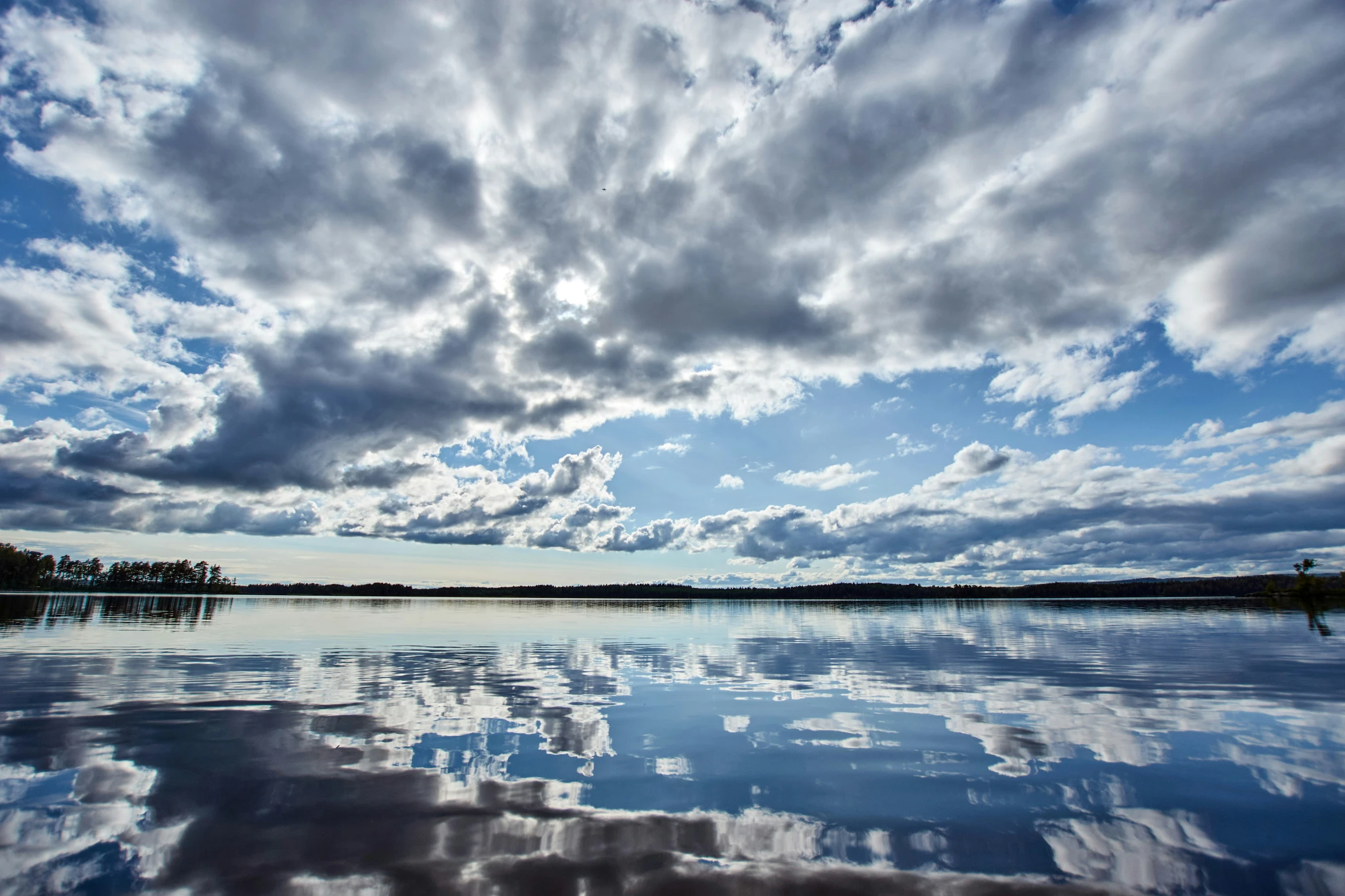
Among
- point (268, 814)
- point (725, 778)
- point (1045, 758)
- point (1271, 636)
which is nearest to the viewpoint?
point (268, 814)

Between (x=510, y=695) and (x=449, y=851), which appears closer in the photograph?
(x=449, y=851)

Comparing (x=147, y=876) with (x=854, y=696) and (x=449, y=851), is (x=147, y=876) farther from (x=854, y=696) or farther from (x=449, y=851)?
(x=854, y=696)

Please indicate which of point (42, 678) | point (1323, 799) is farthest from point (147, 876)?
point (42, 678)

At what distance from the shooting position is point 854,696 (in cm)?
2178

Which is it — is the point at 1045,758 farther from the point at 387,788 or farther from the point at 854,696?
the point at 387,788

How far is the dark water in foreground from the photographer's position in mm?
7949

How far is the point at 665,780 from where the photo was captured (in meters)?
11.9

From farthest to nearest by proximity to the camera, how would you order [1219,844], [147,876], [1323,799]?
1. [1323,799]
2. [1219,844]
3. [147,876]

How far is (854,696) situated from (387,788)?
53.0 ft

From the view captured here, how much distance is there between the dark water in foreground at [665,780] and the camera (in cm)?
795

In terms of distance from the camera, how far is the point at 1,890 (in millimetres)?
7109

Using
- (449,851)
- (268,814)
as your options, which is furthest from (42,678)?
(449,851)

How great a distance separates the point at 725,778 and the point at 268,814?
791 centimetres

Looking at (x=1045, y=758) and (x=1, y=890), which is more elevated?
(x=1, y=890)
